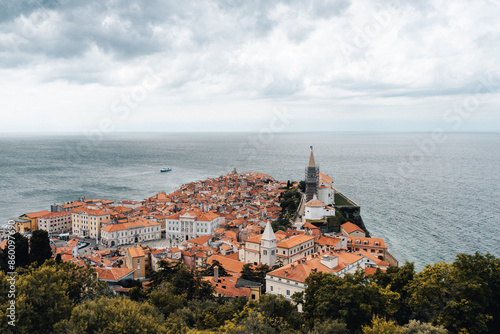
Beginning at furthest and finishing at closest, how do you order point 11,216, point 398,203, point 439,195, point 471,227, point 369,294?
point 439,195 → point 398,203 → point 11,216 → point 471,227 → point 369,294

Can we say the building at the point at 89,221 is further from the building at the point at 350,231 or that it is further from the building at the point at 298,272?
the building at the point at 298,272

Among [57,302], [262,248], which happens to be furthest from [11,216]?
[57,302]

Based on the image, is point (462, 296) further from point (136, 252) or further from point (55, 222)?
point (55, 222)

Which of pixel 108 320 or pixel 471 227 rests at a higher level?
pixel 108 320

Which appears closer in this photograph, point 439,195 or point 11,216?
point 11,216

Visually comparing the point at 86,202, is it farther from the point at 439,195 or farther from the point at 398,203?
the point at 439,195

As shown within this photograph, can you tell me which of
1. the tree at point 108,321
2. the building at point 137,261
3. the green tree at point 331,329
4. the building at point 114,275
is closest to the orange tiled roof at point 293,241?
the building at point 137,261

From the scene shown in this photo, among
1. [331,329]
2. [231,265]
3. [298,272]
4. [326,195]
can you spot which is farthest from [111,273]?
[326,195]
